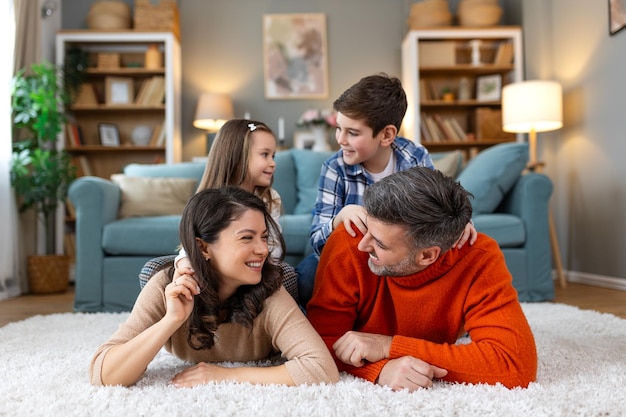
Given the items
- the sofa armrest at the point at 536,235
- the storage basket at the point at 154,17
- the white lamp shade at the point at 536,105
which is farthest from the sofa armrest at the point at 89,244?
the white lamp shade at the point at 536,105

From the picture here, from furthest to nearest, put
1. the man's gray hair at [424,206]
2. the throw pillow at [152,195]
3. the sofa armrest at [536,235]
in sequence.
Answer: the throw pillow at [152,195] < the sofa armrest at [536,235] < the man's gray hair at [424,206]

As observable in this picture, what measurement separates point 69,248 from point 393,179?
410cm

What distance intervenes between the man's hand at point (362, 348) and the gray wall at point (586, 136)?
292 centimetres

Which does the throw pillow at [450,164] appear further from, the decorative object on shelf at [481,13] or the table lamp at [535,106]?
the decorative object on shelf at [481,13]

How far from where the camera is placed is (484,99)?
17.3ft

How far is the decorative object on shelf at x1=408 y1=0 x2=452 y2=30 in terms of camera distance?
203 inches

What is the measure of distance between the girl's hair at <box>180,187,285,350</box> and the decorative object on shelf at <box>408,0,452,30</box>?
4124 millimetres

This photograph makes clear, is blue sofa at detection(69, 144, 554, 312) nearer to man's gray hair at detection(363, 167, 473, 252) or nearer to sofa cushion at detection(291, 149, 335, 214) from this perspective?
sofa cushion at detection(291, 149, 335, 214)

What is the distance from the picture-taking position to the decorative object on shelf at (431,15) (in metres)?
5.14

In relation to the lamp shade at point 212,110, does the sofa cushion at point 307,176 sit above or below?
below

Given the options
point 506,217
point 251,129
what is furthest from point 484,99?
point 251,129

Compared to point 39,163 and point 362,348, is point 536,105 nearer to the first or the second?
point 362,348

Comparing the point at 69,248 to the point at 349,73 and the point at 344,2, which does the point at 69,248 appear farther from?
the point at 344,2

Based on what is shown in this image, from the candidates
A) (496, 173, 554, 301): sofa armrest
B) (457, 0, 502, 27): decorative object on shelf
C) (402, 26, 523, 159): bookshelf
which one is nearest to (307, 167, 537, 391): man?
(496, 173, 554, 301): sofa armrest
